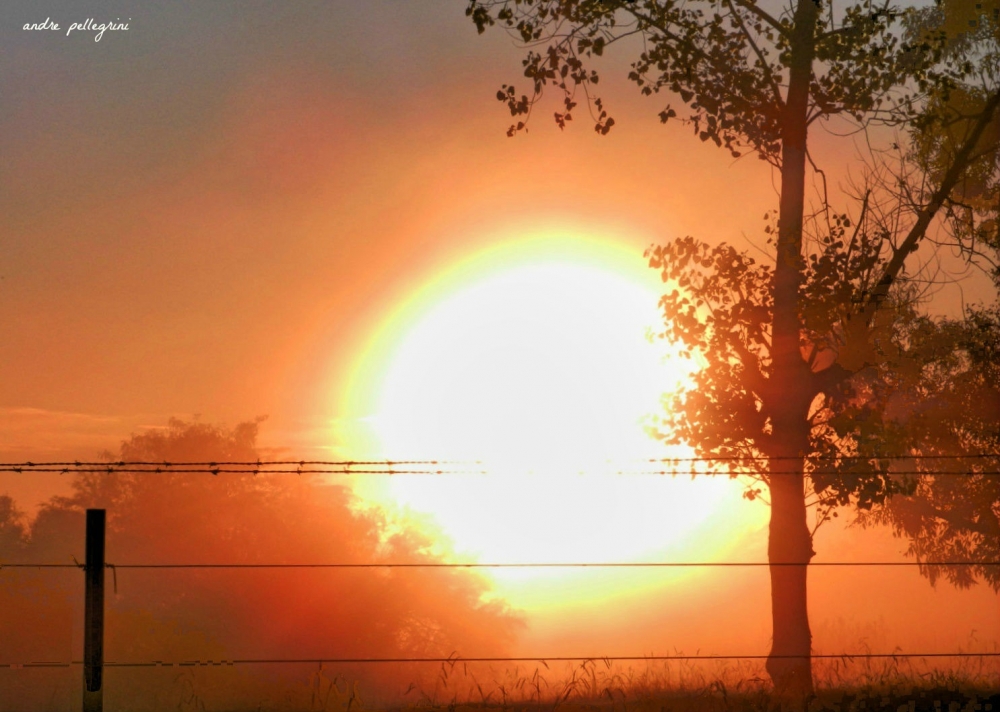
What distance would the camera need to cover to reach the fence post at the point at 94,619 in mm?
8867

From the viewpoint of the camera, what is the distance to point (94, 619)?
887 cm

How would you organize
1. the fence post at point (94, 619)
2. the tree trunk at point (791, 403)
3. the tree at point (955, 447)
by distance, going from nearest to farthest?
the fence post at point (94, 619) → the tree trunk at point (791, 403) → the tree at point (955, 447)

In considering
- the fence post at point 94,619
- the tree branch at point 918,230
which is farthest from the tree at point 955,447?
the fence post at point 94,619

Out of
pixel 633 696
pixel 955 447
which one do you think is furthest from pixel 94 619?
pixel 955 447

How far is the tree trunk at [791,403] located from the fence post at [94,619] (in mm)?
8810

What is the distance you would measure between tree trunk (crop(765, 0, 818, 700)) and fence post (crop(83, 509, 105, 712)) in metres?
8.81

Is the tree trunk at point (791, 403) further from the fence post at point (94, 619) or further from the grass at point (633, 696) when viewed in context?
the fence post at point (94, 619)

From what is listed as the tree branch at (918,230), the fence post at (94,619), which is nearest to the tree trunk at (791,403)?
the tree branch at (918,230)

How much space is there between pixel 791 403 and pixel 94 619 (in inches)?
389

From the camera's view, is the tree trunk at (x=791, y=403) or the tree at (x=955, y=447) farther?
the tree at (x=955, y=447)

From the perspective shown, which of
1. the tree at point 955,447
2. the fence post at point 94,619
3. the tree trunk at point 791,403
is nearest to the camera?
the fence post at point 94,619

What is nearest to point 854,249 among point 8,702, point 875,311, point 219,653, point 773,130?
point 875,311

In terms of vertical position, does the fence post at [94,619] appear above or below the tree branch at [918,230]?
below

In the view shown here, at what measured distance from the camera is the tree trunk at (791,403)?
14109 millimetres
